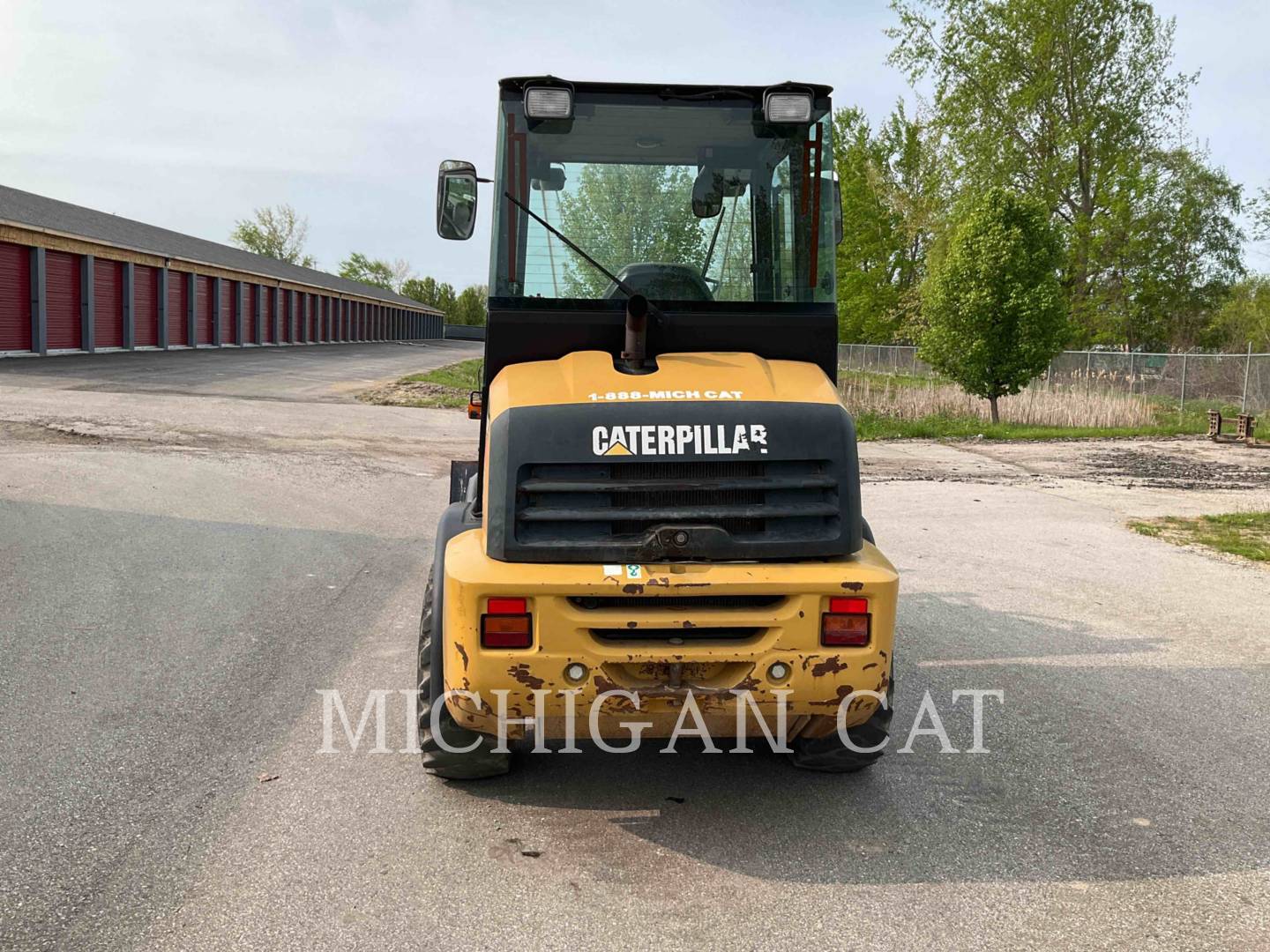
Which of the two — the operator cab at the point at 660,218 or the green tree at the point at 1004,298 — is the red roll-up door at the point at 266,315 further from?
the operator cab at the point at 660,218

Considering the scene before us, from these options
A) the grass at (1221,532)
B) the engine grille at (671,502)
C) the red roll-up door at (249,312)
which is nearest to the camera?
the engine grille at (671,502)

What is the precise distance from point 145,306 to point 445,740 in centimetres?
3614

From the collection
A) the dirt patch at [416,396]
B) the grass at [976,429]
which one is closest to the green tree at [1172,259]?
the grass at [976,429]

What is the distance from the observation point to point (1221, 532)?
11078mm

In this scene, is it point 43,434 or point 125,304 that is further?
point 125,304

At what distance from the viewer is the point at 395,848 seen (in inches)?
145

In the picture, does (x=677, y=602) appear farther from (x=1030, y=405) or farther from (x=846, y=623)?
(x=1030, y=405)

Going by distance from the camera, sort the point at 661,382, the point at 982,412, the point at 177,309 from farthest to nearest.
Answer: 1. the point at 177,309
2. the point at 982,412
3. the point at 661,382

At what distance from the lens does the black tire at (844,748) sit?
4141mm

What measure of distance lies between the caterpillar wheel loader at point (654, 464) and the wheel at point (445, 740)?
1cm

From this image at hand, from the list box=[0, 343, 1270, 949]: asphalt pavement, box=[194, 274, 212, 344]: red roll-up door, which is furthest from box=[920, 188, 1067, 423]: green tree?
box=[194, 274, 212, 344]: red roll-up door

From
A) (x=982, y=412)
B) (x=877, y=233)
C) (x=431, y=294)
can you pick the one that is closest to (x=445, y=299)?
(x=431, y=294)

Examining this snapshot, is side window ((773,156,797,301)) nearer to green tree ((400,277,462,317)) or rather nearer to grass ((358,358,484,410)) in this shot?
grass ((358,358,484,410))

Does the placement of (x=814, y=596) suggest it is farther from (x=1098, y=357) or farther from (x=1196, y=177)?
(x=1196, y=177)
